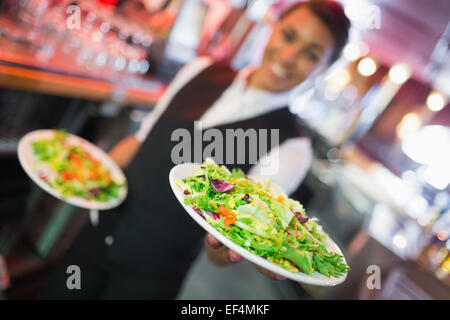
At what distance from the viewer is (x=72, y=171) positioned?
1.19 metres

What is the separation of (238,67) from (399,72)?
34.8 inches

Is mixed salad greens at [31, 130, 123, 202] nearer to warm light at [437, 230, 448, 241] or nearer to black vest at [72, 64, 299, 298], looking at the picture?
black vest at [72, 64, 299, 298]

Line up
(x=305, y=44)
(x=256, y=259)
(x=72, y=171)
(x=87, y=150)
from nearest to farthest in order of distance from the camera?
1. (x=256, y=259)
2. (x=305, y=44)
3. (x=72, y=171)
4. (x=87, y=150)

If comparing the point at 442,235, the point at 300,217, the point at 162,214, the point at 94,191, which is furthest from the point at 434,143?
the point at 94,191

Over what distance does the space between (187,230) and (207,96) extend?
483 mm

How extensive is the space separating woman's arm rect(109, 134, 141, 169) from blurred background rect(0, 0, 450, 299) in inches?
13.6

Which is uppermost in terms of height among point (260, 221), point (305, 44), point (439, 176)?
point (305, 44)

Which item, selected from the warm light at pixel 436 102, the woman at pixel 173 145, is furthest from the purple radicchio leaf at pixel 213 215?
the warm light at pixel 436 102

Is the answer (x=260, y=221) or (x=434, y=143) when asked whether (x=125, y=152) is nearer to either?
(x=260, y=221)

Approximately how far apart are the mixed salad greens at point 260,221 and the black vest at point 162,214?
29 cm

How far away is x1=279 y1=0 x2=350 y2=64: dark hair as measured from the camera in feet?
3.18

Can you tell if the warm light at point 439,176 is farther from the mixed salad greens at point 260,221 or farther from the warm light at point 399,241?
the mixed salad greens at point 260,221

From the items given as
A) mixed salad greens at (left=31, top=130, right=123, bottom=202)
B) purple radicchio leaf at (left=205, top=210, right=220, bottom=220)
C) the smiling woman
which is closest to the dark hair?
the smiling woman

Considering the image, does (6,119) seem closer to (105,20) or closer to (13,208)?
(13,208)
